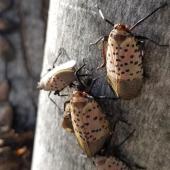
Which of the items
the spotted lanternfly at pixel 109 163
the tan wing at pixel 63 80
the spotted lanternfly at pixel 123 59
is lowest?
the spotted lanternfly at pixel 109 163

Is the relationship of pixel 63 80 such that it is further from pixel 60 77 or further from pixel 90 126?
pixel 90 126

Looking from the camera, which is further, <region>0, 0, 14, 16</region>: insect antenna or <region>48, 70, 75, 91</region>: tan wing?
<region>0, 0, 14, 16</region>: insect antenna

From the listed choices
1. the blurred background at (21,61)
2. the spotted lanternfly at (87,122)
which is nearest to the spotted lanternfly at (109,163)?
the spotted lanternfly at (87,122)

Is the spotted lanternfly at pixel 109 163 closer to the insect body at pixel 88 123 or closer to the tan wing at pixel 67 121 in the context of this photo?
the insect body at pixel 88 123

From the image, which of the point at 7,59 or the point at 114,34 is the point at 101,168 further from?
the point at 7,59

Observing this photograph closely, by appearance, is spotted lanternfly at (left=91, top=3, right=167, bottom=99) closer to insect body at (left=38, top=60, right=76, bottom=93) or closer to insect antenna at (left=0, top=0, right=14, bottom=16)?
insect body at (left=38, top=60, right=76, bottom=93)

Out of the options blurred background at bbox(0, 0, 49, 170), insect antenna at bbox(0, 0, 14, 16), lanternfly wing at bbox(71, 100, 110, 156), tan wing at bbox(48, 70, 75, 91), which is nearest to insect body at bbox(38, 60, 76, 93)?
tan wing at bbox(48, 70, 75, 91)
